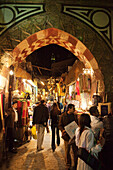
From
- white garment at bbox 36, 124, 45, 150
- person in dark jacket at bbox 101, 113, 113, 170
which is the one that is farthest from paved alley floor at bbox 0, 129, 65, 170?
person in dark jacket at bbox 101, 113, 113, 170

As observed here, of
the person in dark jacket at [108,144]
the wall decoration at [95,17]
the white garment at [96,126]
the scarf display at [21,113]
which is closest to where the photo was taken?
the white garment at [96,126]

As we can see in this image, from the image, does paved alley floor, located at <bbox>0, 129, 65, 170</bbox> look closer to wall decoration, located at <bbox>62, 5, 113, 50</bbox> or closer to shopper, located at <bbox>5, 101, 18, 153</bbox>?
shopper, located at <bbox>5, 101, 18, 153</bbox>

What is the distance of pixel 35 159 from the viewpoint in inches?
186

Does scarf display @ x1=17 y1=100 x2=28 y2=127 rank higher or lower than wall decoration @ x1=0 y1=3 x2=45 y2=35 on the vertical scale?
lower

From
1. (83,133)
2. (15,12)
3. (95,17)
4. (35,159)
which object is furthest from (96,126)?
(15,12)

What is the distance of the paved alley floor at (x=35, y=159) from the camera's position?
418 centimetres

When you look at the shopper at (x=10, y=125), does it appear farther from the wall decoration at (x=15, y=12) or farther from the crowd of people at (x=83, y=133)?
the wall decoration at (x=15, y=12)

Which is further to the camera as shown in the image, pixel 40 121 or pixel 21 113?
pixel 21 113

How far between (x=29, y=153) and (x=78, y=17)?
4617 millimetres

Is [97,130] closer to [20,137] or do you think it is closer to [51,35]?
[51,35]

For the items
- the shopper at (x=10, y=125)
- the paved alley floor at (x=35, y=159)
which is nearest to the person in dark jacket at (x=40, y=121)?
the paved alley floor at (x=35, y=159)

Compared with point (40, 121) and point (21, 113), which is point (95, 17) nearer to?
point (40, 121)

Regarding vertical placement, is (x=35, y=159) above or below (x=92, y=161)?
below

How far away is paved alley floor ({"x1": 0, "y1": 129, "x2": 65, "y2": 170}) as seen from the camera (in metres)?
4.18
